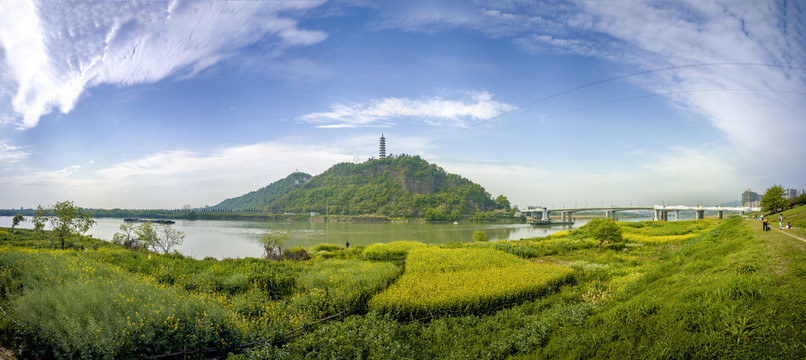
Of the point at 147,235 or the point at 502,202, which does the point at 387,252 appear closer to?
the point at 147,235

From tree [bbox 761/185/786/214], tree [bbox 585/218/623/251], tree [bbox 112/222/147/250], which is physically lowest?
tree [bbox 112/222/147/250]

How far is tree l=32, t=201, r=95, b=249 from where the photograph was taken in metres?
24.4

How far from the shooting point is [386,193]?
146125mm

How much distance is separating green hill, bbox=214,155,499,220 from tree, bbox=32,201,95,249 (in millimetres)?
98852

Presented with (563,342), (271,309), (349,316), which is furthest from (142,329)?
(563,342)

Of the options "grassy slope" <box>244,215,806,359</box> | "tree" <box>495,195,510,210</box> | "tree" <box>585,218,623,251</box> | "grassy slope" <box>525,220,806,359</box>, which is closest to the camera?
"grassy slope" <box>525,220,806,359</box>

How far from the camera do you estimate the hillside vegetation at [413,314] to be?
5.61m

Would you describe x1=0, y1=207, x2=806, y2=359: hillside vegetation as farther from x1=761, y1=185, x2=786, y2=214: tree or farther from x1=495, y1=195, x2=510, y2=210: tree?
x1=495, y1=195, x2=510, y2=210: tree

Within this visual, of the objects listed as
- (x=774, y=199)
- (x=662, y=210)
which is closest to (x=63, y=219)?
(x=774, y=199)

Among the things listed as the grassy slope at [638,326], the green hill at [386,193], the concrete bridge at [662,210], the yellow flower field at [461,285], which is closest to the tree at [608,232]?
the yellow flower field at [461,285]

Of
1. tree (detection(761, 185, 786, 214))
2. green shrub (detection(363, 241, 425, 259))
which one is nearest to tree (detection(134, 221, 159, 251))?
green shrub (detection(363, 241, 425, 259))

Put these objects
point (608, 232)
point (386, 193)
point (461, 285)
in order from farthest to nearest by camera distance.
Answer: point (386, 193) → point (608, 232) → point (461, 285)

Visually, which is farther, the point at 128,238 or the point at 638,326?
the point at 128,238

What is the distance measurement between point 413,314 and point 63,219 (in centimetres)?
2842
